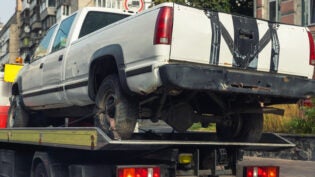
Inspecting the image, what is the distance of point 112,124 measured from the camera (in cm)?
535

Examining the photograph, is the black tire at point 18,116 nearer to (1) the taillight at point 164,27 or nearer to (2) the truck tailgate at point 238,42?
(1) the taillight at point 164,27

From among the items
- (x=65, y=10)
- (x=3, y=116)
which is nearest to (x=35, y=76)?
(x=3, y=116)

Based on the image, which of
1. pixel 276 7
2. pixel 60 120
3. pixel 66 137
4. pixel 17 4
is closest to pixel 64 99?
pixel 66 137

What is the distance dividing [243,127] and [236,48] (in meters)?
1.53

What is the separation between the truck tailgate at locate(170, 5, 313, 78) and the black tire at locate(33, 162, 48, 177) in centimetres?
277

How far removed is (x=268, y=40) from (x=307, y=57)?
0.59 meters

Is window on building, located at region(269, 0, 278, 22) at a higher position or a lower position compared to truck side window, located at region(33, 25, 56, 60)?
higher

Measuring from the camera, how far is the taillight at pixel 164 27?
4742 millimetres

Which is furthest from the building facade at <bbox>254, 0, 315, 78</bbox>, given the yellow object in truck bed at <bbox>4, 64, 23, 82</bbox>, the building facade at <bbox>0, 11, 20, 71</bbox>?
the building facade at <bbox>0, 11, 20, 71</bbox>

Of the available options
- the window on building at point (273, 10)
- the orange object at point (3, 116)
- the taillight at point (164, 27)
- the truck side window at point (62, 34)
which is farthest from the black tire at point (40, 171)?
the window on building at point (273, 10)

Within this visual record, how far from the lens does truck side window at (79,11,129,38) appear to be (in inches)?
285

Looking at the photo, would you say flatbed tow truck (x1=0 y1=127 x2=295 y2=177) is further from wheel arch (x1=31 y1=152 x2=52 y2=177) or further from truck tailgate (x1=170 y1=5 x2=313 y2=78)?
truck tailgate (x1=170 y1=5 x2=313 y2=78)

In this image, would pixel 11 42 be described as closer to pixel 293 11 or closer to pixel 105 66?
pixel 293 11

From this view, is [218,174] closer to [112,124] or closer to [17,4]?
[112,124]
